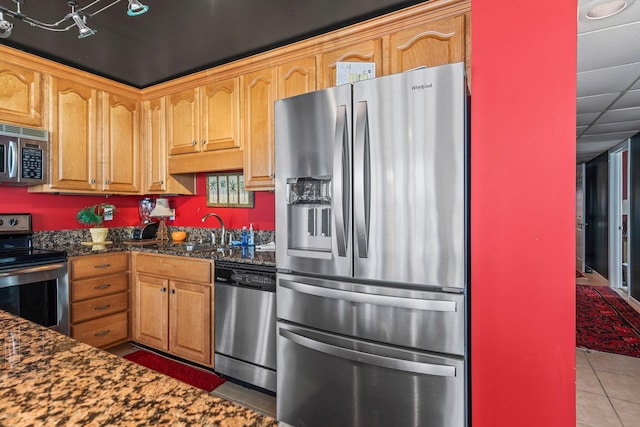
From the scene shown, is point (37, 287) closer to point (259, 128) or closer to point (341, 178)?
point (259, 128)

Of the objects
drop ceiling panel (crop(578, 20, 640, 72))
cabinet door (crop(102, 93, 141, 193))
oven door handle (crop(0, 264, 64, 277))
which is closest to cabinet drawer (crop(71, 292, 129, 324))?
oven door handle (crop(0, 264, 64, 277))

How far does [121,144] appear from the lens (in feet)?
10.7

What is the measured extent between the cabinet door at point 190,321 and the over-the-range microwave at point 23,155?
1359 mm

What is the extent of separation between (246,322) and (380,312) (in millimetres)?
1055

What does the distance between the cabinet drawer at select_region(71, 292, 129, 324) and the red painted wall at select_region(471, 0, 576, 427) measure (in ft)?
9.09

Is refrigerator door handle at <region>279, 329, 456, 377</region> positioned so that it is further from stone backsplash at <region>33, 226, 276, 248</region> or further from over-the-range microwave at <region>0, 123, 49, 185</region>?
over-the-range microwave at <region>0, 123, 49, 185</region>

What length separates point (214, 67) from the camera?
289cm

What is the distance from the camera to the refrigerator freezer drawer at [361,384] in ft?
4.94

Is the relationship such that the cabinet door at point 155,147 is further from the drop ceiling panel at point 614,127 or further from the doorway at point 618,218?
the doorway at point 618,218

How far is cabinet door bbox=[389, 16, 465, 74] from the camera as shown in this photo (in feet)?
6.22

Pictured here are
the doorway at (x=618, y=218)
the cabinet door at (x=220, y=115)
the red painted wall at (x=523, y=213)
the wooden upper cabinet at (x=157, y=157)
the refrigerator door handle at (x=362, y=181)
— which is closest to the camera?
the red painted wall at (x=523, y=213)

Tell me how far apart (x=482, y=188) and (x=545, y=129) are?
0.33 metres

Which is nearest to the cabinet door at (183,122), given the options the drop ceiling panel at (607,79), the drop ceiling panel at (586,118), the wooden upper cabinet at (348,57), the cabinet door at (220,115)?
the cabinet door at (220,115)

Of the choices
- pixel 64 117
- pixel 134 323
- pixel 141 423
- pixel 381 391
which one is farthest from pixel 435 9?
pixel 134 323
